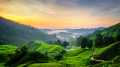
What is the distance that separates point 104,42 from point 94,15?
14.3m

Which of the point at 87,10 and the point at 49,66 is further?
the point at 87,10

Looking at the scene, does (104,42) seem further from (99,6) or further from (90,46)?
(99,6)

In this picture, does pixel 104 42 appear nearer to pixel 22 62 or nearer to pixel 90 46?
pixel 90 46

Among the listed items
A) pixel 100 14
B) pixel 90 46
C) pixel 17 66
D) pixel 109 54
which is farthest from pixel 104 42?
pixel 17 66

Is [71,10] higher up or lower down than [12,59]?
higher up

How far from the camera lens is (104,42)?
103 meters

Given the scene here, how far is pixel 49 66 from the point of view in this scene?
5934 centimetres

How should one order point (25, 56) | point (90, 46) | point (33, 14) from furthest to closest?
point (33, 14) → point (90, 46) → point (25, 56)

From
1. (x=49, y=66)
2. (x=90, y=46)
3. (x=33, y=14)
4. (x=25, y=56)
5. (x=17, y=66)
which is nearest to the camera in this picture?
(x=49, y=66)

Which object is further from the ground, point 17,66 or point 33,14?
point 33,14

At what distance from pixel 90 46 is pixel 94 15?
15.7 metres

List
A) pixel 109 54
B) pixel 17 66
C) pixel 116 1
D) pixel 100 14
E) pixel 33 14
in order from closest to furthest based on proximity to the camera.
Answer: pixel 17 66 → pixel 109 54 → pixel 116 1 → pixel 100 14 → pixel 33 14

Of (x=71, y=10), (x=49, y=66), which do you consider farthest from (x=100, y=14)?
(x=49, y=66)

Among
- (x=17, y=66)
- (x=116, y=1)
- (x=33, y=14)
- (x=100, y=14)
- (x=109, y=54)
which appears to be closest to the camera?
(x=17, y=66)
